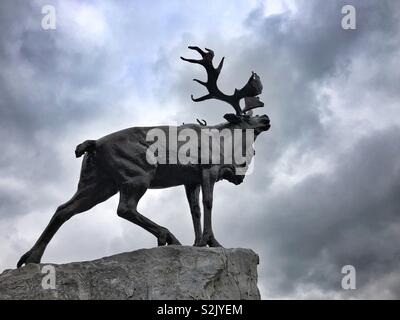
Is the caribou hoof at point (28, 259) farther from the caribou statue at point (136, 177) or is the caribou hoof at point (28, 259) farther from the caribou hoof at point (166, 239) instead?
the caribou hoof at point (166, 239)

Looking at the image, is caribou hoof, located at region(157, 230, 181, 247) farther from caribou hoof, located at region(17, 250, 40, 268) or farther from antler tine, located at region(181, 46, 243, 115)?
antler tine, located at region(181, 46, 243, 115)

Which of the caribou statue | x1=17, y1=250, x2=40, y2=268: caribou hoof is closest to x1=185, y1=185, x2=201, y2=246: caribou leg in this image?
the caribou statue

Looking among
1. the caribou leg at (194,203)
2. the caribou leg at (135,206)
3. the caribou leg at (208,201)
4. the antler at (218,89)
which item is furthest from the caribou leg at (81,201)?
the antler at (218,89)

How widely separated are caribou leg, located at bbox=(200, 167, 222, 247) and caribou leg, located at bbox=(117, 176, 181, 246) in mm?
622

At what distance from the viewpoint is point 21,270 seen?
8.05m

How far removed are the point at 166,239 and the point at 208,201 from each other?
0.85 metres

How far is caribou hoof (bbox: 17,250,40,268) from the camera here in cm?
887

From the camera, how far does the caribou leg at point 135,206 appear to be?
342 inches

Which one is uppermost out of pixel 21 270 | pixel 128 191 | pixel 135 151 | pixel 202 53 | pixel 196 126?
pixel 202 53

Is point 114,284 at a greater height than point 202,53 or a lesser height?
lesser

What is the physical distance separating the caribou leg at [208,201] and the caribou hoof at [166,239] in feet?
1.31
